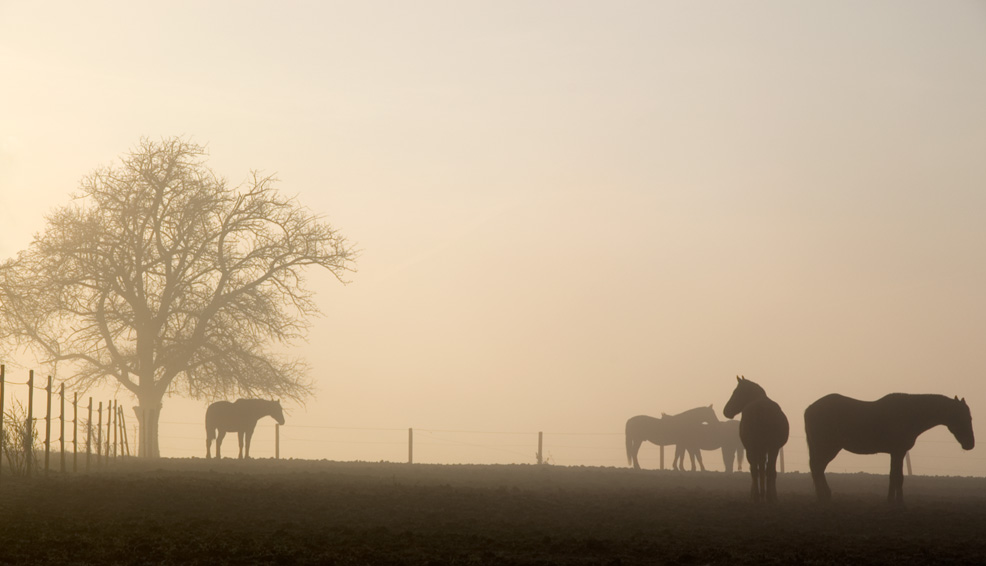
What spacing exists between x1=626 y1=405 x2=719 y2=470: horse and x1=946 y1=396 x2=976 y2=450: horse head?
22.0 meters

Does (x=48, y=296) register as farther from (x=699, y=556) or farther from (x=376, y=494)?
(x=699, y=556)

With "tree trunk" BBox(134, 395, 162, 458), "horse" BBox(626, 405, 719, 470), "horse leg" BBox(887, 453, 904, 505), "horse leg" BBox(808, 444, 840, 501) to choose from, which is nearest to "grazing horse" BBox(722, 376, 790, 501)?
"horse leg" BBox(808, 444, 840, 501)

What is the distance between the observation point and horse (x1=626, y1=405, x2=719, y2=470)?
4525 centimetres

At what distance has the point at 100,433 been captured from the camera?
97.0 feet

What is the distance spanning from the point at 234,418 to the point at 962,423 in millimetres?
26983

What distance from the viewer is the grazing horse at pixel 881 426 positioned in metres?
22.9


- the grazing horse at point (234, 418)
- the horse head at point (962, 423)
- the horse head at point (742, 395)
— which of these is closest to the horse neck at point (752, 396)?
the horse head at point (742, 395)

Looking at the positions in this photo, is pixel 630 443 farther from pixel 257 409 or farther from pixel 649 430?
pixel 257 409

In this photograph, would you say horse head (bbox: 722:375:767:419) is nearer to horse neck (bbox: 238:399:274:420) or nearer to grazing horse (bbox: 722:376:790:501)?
grazing horse (bbox: 722:376:790:501)

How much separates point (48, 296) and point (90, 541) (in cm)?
2984

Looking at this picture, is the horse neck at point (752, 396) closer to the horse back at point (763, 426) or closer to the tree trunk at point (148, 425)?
the horse back at point (763, 426)

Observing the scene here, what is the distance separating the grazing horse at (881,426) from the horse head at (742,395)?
140 centimetres

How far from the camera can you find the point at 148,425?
1640 inches

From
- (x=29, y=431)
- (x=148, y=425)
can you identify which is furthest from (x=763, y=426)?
(x=148, y=425)
